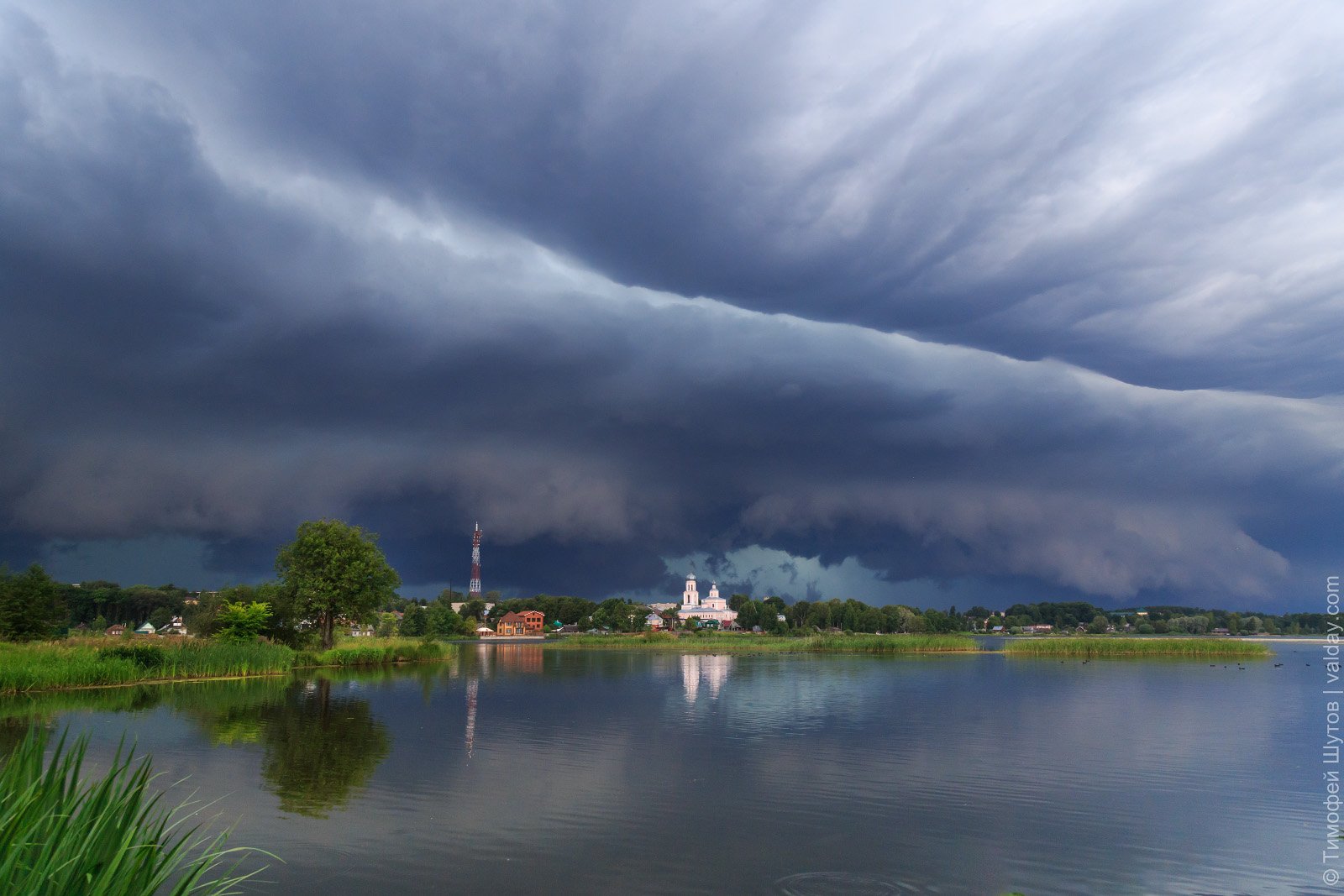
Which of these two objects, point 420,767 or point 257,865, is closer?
point 257,865

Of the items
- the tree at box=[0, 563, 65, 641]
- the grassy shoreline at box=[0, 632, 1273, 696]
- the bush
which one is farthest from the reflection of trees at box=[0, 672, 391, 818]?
the tree at box=[0, 563, 65, 641]

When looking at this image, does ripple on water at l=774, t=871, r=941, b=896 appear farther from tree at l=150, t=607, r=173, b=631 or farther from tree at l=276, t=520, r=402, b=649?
tree at l=150, t=607, r=173, b=631

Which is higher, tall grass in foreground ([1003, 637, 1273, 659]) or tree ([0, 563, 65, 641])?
tree ([0, 563, 65, 641])

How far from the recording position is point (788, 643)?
113 m

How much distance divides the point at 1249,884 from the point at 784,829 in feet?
27.7

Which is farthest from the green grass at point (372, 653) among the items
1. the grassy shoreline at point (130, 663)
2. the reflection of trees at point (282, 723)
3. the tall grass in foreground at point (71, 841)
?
the tall grass in foreground at point (71, 841)

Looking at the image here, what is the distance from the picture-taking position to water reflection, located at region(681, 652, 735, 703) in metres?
52.8

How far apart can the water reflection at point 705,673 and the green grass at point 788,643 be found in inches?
438

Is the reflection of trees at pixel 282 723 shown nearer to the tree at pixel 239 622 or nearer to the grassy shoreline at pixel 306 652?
the grassy shoreline at pixel 306 652

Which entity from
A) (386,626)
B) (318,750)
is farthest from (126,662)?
(386,626)

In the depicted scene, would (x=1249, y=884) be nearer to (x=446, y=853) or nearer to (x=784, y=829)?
(x=784, y=829)

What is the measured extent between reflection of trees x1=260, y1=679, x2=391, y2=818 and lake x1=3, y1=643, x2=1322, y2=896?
0.12m

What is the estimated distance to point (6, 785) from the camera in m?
8.13

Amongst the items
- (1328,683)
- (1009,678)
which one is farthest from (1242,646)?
(1009,678)
